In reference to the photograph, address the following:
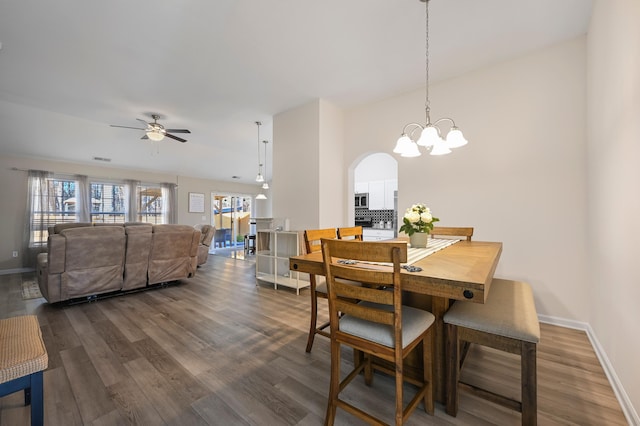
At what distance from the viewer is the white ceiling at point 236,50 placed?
2.18 metres

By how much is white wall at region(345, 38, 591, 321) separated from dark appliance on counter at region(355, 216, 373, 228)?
299 centimetres

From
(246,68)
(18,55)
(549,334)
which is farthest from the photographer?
(246,68)

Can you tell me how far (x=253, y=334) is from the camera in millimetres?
2396

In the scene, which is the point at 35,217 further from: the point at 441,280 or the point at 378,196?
the point at 441,280

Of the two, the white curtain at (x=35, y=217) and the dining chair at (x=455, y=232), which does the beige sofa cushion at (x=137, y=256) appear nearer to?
the white curtain at (x=35, y=217)

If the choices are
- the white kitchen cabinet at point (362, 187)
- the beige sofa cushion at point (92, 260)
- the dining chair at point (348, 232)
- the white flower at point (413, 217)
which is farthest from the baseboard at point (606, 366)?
the beige sofa cushion at point (92, 260)

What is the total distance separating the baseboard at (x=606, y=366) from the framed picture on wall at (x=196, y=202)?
837 cm

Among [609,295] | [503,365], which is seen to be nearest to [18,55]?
[503,365]

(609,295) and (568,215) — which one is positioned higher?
(568,215)

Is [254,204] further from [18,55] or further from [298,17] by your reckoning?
[298,17]

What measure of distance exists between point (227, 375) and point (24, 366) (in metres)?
1.06

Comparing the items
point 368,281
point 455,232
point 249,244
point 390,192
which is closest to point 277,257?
point 455,232

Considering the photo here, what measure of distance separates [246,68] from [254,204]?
711cm

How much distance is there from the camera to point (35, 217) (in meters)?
5.50
